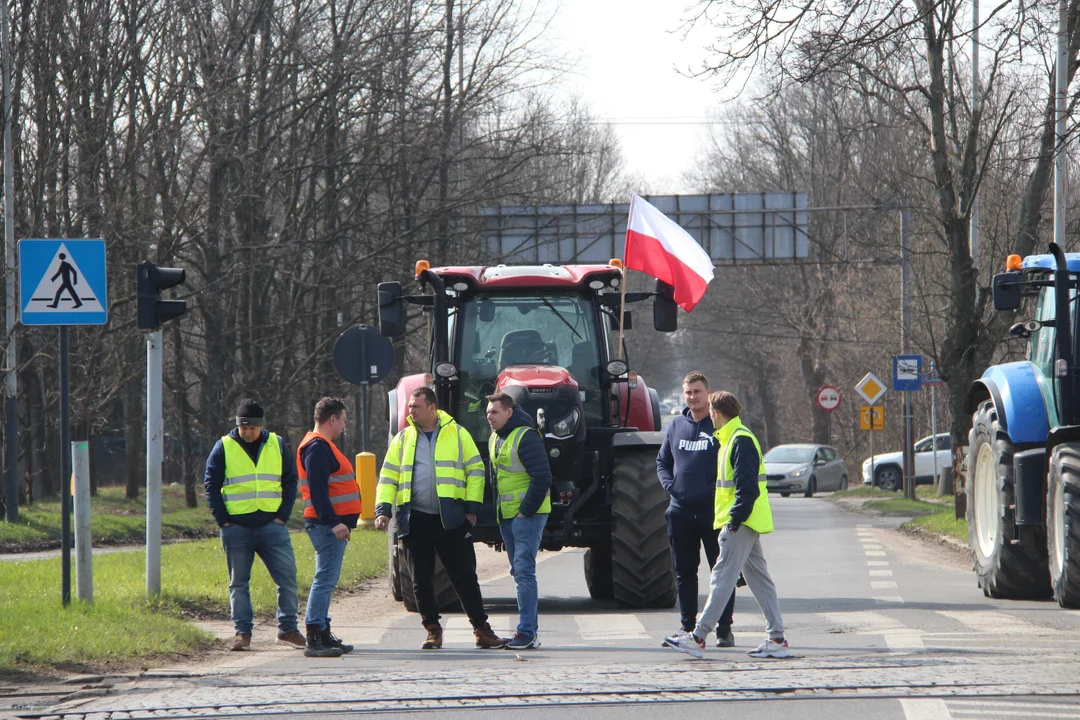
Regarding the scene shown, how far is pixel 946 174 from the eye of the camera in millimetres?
21938

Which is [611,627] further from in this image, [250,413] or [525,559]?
[250,413]

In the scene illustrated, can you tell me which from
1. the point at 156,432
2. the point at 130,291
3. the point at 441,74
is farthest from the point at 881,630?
the point at 441,74

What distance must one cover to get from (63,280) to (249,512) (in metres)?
2.37

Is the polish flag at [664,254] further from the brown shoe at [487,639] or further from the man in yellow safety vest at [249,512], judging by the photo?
the brown shoe at [487,639]

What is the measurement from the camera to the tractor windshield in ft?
44.4

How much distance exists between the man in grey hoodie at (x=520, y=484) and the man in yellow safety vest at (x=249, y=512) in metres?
1.60

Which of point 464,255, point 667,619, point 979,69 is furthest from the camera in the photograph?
point 464,255

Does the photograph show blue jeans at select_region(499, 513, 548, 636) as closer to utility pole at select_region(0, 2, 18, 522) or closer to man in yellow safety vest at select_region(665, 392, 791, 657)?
man in yellow safety vest at select_region(665, 392, 791, 657)

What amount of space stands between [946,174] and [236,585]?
14274 mm

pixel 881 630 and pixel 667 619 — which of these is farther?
pixel 667 619

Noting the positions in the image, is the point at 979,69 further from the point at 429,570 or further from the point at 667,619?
the point at 429,570

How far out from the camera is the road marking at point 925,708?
727 centimetres

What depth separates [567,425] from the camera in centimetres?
1252

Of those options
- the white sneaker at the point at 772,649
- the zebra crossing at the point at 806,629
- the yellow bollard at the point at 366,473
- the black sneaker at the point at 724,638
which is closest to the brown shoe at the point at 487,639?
the zebra crossing at the point at 806,629
